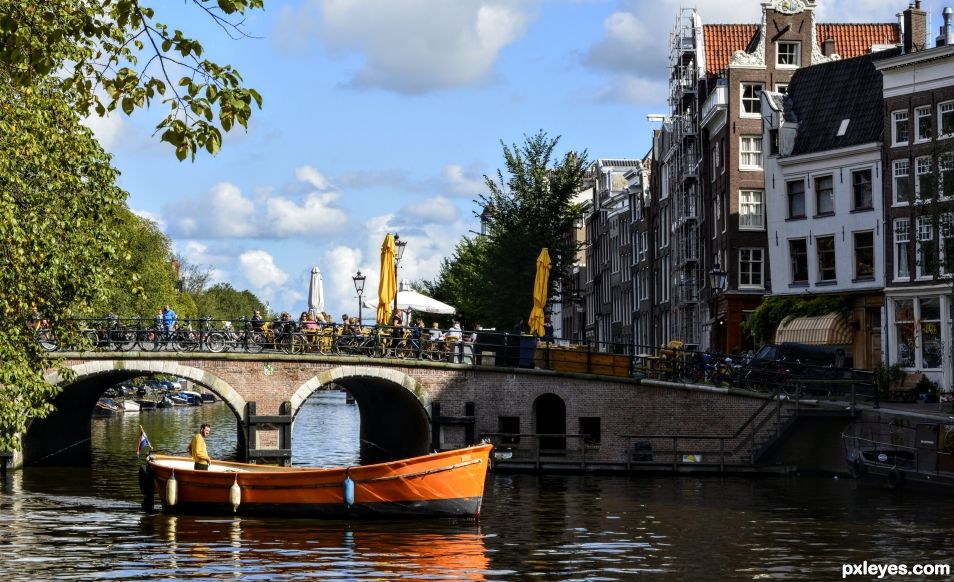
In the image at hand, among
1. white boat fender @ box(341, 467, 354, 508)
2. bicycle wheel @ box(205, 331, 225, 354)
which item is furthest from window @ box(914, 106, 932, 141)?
white boat fender @ box(341, 467, 354, 508)

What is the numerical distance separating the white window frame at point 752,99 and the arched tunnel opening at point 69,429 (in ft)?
77.1

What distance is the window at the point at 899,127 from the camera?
165 ft

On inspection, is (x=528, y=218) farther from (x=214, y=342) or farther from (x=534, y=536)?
(x=534, y=536)

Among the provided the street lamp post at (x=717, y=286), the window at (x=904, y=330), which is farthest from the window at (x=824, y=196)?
the window at (x=904, y=330)

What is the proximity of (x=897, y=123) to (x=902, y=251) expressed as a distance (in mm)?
4439

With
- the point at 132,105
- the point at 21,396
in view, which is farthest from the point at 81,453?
the point at 132,105

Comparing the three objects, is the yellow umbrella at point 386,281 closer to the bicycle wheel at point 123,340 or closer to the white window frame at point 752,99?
the bicycle wheel at point 123,340

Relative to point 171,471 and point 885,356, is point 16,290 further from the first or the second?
point 885,356

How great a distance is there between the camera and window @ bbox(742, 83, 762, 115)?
58.5 metres

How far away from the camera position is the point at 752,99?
5847cm

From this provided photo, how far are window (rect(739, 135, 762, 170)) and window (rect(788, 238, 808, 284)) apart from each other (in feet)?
14.8

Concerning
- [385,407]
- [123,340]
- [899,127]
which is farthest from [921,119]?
[123,340]

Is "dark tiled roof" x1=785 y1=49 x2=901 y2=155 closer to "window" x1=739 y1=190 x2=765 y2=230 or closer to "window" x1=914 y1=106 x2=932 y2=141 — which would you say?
"window" x1=914 y1=106 x2=932 y2=141

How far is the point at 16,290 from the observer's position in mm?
25266
